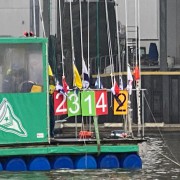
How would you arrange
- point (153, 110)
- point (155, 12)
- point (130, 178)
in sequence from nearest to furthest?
point (130, 178) → point (153, 110) → point (155, 12)

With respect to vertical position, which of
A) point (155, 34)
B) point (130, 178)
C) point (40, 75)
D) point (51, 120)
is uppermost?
point (155, 34)

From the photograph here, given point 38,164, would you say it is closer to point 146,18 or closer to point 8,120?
point 8,120

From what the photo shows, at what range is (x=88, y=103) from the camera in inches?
583

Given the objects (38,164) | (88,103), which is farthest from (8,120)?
(88,103)

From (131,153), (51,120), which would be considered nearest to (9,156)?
(51,120)

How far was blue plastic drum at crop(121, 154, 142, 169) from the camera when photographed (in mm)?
14664

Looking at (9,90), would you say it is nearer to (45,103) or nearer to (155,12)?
(45,103)

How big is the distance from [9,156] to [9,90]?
1311mm

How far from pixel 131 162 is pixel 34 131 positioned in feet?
6.80

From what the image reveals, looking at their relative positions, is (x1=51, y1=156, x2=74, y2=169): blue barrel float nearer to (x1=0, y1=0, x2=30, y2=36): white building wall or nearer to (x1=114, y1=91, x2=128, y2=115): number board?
(x1=114, y1=91, x2=128, y2=115): number board

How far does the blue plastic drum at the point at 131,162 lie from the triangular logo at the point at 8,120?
217 cm

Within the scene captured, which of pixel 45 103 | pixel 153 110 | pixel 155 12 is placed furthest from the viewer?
pixel 155 12

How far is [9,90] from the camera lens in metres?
14.4

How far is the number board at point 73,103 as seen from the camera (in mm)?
14781
